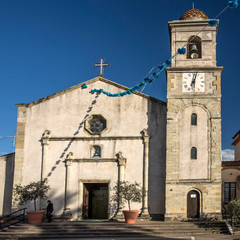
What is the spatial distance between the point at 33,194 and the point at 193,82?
10972 mm

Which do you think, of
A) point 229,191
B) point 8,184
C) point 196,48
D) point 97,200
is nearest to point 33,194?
point 8,184

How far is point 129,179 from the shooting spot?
27141 mm

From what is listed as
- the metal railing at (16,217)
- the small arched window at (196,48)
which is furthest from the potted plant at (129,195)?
the small arched window at (196,48)

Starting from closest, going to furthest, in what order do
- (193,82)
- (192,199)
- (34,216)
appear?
(34,216)
(192,199)
(193,82)

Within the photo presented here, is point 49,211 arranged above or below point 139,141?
below

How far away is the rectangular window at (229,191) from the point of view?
2855 cm

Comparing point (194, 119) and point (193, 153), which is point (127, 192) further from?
point (194, 119)

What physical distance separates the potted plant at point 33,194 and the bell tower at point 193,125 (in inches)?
274

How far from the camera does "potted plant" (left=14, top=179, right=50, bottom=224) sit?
25.3 meters

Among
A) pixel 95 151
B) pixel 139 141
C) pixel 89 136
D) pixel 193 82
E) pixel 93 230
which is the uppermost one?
pixel 193 82

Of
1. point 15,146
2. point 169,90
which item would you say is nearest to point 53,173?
point 15,146

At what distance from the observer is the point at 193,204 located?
2561cm

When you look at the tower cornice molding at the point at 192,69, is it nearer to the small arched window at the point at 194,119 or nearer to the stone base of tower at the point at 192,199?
the small arched window at the point at 194,119

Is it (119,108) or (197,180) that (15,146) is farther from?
(197,180)
